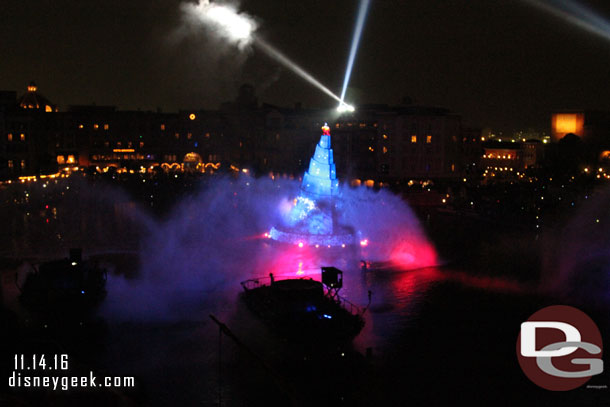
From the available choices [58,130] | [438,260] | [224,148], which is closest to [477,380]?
[438,260]

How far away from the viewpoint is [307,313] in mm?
14586

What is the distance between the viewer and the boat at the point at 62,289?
1573 centimetres

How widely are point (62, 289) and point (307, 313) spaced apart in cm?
709

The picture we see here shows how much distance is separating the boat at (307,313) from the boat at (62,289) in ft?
15.6

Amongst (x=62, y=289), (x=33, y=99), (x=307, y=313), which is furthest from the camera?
(x=33, y=99)

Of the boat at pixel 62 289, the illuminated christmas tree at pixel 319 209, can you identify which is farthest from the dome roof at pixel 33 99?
the boat at pixel 62 289

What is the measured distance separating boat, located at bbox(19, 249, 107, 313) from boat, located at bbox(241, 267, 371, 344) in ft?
15.6

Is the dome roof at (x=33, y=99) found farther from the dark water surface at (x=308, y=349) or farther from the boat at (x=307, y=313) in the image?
the boat at (x=307, y=313)

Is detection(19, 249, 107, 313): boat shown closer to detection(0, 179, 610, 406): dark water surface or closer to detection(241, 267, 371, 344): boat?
detection(0, 179, 610, 406): dark water surface

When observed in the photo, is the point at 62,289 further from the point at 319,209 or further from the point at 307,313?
the point at 319,209

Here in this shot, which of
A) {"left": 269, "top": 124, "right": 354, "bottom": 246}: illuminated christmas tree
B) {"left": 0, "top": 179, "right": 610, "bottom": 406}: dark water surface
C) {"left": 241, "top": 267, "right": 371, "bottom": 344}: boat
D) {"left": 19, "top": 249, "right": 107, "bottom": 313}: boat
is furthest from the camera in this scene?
{"left": 269, "top": 124, "right": 354, "bottom": 246}: illuminated christmas tree

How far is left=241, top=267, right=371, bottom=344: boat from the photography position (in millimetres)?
13990

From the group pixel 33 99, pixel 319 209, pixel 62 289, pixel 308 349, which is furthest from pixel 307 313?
pixel 33 99

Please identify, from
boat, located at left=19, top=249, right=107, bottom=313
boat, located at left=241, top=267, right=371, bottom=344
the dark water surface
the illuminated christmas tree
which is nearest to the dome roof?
the illuminated christmas tree
